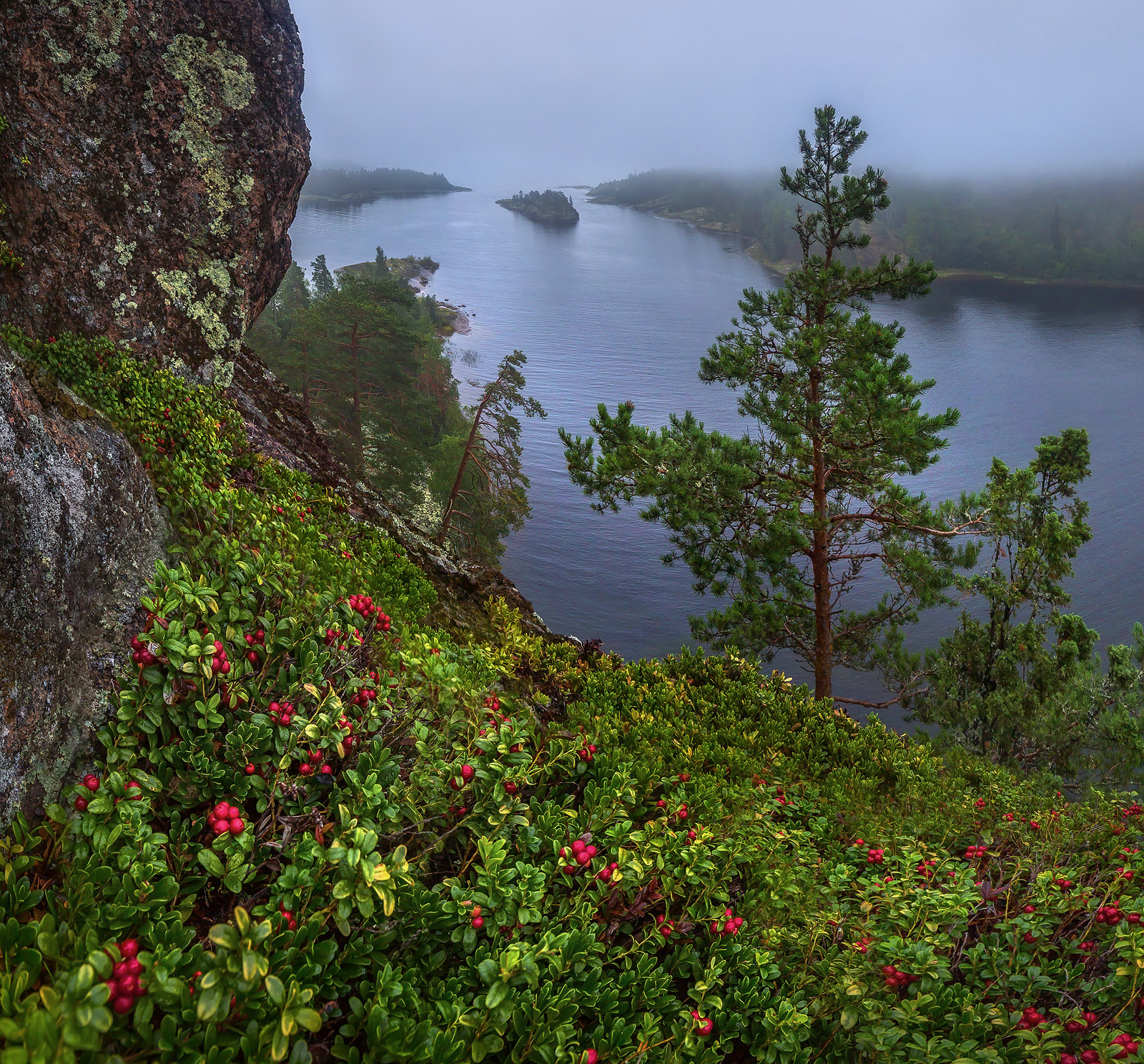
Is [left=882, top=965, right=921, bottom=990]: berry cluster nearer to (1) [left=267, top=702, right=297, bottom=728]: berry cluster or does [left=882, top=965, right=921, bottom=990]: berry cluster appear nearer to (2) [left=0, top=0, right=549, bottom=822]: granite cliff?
(1) [left=267, top=702, right=297, bottom=728]: berry cluster

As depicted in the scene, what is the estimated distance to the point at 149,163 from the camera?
8320 mm

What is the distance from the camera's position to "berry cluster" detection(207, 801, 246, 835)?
281cm

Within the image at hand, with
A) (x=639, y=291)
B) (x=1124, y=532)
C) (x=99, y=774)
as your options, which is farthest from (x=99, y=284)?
(x=639, y=291)

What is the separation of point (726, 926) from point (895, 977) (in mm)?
721

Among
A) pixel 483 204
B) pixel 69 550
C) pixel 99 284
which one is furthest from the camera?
pixel 483 204

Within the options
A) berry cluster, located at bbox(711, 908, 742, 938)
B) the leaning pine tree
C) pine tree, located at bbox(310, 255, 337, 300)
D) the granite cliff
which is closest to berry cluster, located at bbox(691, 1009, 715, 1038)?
berry cluster, located at bbox(711, 908, 742, 938)

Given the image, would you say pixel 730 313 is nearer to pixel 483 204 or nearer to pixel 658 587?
pixel 658 587

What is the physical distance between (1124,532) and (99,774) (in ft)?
177

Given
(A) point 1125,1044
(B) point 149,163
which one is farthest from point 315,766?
(B) point 149,163

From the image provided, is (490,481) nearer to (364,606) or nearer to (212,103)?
(212,103)

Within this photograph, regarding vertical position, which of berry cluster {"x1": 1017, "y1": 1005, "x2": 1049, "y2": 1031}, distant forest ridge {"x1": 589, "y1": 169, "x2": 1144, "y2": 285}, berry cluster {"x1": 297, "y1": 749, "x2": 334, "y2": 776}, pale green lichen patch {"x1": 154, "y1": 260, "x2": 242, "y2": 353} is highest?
distant forest ridge {"x1": 589, "y1": 169, "x2": 1144, "y2": 285}

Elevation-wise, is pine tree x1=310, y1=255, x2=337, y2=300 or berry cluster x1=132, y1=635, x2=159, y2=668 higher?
pine tree x1=310, y1=255, x2=337, y2=300

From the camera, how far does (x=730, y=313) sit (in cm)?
8588

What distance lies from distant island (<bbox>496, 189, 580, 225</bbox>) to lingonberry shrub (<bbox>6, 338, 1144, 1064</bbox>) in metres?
168
